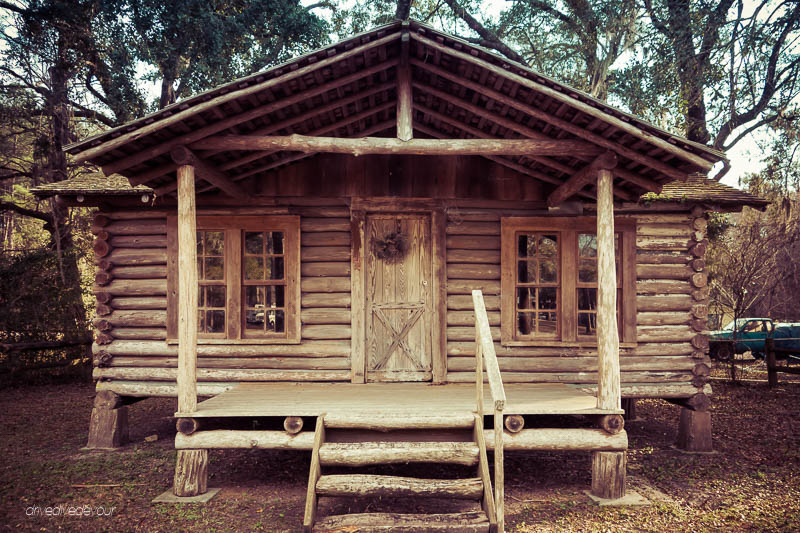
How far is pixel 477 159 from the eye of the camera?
296 inches

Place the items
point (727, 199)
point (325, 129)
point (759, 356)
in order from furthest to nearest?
point (759, 356) → point (727, 199) → point (325, 129)

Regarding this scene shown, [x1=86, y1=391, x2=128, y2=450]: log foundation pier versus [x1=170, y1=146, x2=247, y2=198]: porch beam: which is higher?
[x1=170, y1=146, x2=247, y2=198]: porch beam

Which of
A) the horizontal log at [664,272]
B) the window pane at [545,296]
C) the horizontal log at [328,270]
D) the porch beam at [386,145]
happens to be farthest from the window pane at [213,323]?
the horizontal log at [664,272]

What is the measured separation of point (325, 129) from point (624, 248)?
4791mm

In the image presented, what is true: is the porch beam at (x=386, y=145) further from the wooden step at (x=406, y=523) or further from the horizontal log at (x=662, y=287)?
the wooden step at (x=406, y=523)

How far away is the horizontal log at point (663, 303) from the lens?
7520 mm

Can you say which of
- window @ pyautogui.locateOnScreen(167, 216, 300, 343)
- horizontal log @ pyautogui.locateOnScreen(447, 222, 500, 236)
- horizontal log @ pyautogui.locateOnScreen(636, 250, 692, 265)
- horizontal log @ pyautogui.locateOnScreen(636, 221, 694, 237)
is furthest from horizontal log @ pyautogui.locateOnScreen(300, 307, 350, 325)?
horizontal log @ pyautogui.locateOnScreen(636, 221, 694, 237)

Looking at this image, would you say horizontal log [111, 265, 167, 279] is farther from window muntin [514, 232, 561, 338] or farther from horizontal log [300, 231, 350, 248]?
window muntin [514, 232, 561, 338]

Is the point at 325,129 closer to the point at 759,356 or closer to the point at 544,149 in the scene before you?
the point at 544,149

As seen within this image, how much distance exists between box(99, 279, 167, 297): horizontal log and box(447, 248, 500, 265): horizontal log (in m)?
4.44

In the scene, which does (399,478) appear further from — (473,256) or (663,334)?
(663,334)

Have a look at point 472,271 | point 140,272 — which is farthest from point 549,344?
point 140,272

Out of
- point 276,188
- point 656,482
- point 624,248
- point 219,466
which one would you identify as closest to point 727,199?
point 624,248

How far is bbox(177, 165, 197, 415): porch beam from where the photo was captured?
5391mm
